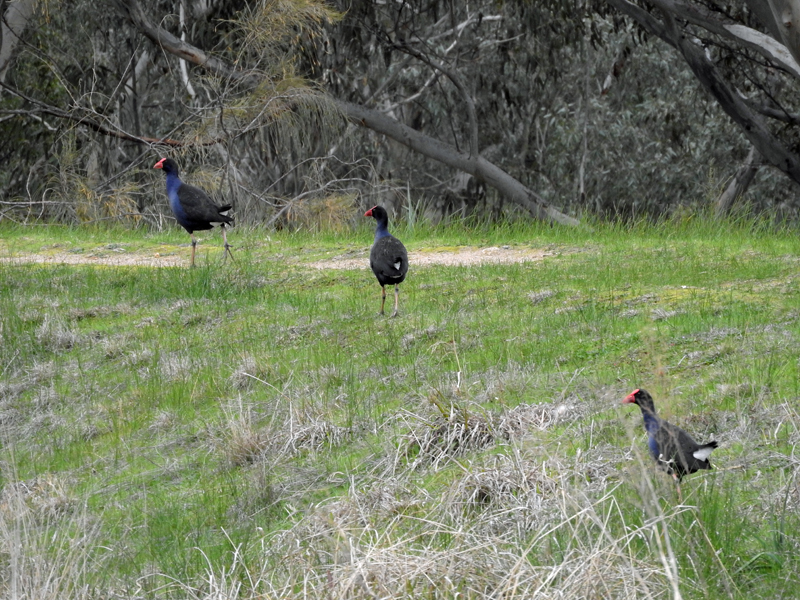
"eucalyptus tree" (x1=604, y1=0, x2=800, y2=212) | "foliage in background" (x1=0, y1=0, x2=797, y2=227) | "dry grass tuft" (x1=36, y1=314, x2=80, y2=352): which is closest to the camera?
"dry grass tuft" (x1=36, y1=314, x2=80, y2=352)

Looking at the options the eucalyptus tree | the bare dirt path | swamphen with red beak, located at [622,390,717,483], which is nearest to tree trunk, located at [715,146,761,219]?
the eucalyptus tree

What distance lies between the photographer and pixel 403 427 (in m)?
5.84

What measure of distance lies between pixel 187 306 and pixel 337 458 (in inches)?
159

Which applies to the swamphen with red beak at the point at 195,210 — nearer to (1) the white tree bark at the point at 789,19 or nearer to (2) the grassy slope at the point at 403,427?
(2) the grassy slope at the point at 403,427

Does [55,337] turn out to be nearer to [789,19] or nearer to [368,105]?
[789,19]

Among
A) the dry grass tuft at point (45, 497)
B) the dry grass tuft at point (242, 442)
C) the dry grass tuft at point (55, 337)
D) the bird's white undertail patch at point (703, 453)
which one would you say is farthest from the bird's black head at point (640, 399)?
the dry grass tuft at point (55, 337)

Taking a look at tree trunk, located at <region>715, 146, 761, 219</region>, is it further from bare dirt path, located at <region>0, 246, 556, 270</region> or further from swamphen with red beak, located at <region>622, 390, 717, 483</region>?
swamphen with red beak, located at <region>622, 390, 717, 483</region>

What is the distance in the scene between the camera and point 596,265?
34.3 feet

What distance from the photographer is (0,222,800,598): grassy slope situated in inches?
151

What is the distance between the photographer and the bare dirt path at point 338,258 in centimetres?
1155

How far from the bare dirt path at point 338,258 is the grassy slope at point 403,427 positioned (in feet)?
2.23

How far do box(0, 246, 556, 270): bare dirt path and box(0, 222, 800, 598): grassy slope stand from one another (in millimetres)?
681

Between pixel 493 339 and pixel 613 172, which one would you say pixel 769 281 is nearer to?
A: pixel 493 339

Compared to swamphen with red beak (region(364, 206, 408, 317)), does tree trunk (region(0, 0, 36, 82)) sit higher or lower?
higher
